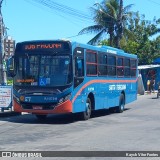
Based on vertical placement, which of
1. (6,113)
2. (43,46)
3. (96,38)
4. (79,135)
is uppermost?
(96,38)

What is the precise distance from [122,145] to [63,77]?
561 cm

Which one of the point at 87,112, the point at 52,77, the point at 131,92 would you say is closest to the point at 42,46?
the point at 52,77

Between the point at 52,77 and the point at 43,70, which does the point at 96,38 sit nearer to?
the point at 43,70

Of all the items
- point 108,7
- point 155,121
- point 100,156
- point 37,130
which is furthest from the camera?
point 108,7

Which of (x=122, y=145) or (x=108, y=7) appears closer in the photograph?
(x=122, y=145)

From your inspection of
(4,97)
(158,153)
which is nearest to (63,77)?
(4,97)

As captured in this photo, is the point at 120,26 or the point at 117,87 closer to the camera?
the point at 117,87

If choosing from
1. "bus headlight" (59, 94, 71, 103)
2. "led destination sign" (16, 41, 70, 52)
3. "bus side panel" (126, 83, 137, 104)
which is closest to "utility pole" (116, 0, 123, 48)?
"bus side panel" (126, 83, 137, 104)

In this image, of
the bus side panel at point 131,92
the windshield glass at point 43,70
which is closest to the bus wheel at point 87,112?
the windshield glass at point 43,70

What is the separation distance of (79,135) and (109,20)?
29595 millimetres

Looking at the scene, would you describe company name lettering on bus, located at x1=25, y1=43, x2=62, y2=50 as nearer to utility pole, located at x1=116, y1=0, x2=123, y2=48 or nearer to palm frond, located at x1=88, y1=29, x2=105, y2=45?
utility pole, located at x1=116, y1=0, x2=123, y2=48

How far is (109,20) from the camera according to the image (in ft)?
137

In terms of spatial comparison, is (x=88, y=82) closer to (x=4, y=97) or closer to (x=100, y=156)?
(x=4, y=97)

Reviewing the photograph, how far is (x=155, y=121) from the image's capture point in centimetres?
1767
